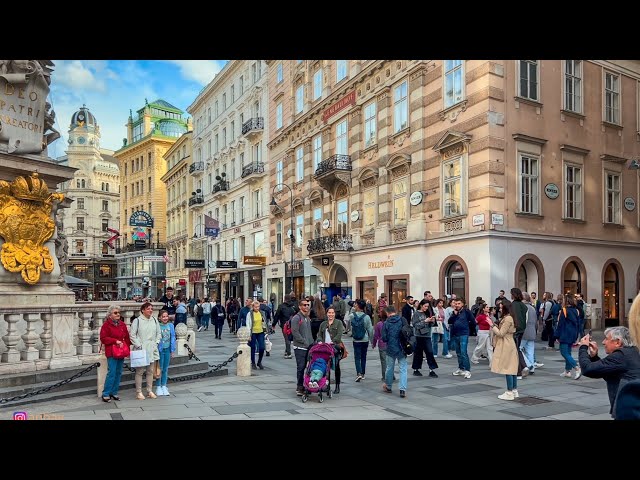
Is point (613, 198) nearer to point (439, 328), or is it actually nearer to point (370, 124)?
point (370, 124)

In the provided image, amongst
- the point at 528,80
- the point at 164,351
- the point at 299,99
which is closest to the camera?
the point at 164,351

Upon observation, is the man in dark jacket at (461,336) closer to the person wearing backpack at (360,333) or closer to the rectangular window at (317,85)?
the person wearing backpack at (360,333)

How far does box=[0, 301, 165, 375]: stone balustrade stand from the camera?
33.0ft

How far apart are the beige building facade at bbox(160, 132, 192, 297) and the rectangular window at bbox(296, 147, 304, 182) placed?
25260 millimetres

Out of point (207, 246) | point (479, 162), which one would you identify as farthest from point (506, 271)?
point (207, 246)

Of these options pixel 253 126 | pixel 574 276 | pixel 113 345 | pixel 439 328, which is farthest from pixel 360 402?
pixel 253 126

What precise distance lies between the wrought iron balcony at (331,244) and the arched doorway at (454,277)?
25.5 feet

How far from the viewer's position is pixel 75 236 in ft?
298

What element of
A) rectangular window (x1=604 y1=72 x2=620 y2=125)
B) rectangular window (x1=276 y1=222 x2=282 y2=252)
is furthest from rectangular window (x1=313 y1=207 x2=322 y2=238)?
rectangular window (x1=604 y1=72 x2=620 y2=125)

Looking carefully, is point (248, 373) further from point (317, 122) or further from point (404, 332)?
point (317, 122)

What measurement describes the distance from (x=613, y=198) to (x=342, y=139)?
1436 centimetres

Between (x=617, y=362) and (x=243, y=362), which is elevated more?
(x=617, y=362)

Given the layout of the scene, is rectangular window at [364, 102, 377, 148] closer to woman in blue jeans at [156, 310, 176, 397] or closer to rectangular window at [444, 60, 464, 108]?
rectangular window at [444, 60, 464, 108]

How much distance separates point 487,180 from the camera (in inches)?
889
